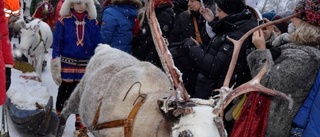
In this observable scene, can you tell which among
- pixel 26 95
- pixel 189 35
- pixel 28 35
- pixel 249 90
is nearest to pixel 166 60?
pixel 249 90

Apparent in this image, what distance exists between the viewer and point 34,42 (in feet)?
28.9

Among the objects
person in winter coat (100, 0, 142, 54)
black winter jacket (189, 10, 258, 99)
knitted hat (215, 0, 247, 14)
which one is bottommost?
person in winter coat (100, 0, 142, 54)

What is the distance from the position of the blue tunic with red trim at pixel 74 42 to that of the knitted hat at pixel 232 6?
2422 mm

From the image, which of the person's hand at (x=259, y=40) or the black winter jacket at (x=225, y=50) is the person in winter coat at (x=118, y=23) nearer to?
the black winter jacket at (x=225, y=50)

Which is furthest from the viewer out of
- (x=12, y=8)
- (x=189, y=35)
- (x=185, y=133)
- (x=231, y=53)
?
(x=12, y=8)

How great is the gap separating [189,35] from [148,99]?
2127 millimetres

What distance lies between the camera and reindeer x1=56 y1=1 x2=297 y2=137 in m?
3.05

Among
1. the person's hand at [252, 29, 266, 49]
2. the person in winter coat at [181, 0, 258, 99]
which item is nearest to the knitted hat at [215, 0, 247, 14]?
the person in winter coat at [181, 0, 258, 99]

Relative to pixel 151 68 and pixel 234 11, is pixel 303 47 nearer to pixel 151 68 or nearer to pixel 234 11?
pixel 234 11

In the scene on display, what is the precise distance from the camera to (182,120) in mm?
3115

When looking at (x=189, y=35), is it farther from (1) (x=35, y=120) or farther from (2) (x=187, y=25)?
(1) (x=35, y=120)

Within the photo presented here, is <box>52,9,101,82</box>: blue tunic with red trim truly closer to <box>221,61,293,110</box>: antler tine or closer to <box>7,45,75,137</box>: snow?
<box>7,45,75,137</box>: snow

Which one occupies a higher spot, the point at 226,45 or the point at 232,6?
the point at 232,6

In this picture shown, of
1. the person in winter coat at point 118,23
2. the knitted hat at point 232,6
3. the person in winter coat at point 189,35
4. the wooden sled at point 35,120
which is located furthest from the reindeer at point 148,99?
the person in winter coat at point 118,23
